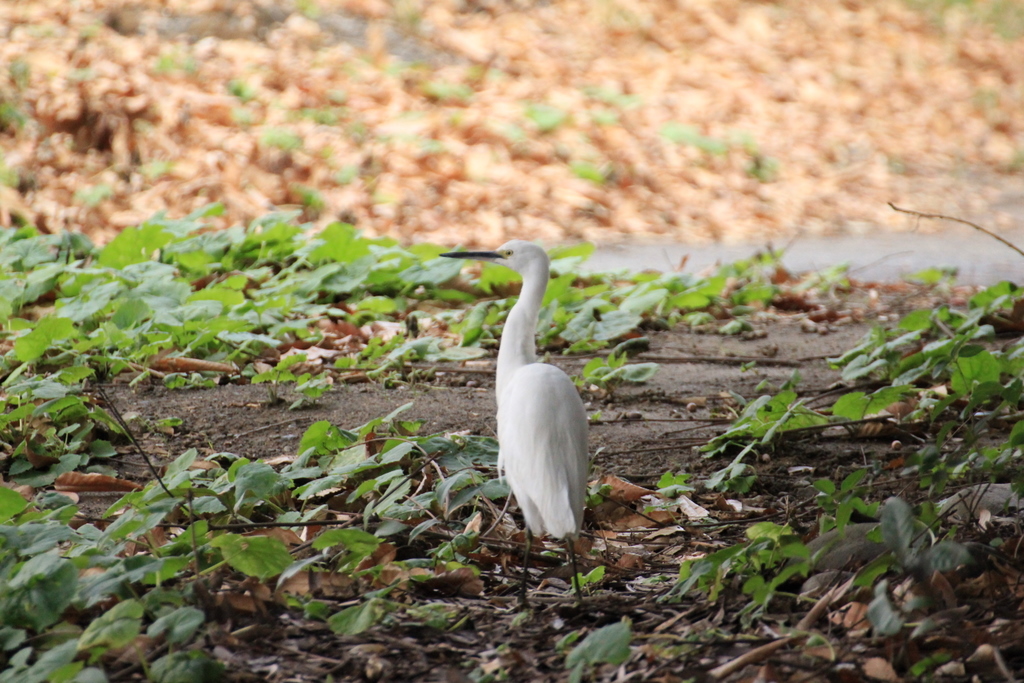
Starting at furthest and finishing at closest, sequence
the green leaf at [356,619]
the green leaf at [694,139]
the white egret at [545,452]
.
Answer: the green leaf at [694,139] → the white egret at [545,452] → the green leaf at [356,619]

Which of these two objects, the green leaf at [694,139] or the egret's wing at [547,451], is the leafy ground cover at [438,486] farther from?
the green leaf at [694,139]

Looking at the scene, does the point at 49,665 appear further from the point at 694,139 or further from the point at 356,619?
the point at 694,139

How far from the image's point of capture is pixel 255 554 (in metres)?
2.07

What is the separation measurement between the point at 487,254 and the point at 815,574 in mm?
1365

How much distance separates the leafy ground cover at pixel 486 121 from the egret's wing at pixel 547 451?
4553mm

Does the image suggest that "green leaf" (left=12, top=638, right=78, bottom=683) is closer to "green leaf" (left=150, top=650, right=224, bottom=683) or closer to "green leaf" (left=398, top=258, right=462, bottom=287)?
"green leaf" (left=150, top=650, right=224, bottom=683)

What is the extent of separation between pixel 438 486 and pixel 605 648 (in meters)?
0.71

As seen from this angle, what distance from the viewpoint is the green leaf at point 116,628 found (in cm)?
179

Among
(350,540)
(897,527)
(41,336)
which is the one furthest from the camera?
(41,336)

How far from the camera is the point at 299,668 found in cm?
195

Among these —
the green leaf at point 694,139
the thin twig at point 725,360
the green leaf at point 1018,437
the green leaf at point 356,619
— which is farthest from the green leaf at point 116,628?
the green leaf at point 694,139

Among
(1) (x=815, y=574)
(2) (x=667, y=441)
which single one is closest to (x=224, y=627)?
(1) (x=815, y=574)

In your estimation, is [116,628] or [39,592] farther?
[39,592]

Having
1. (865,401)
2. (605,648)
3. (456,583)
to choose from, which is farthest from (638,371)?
(605,648)
